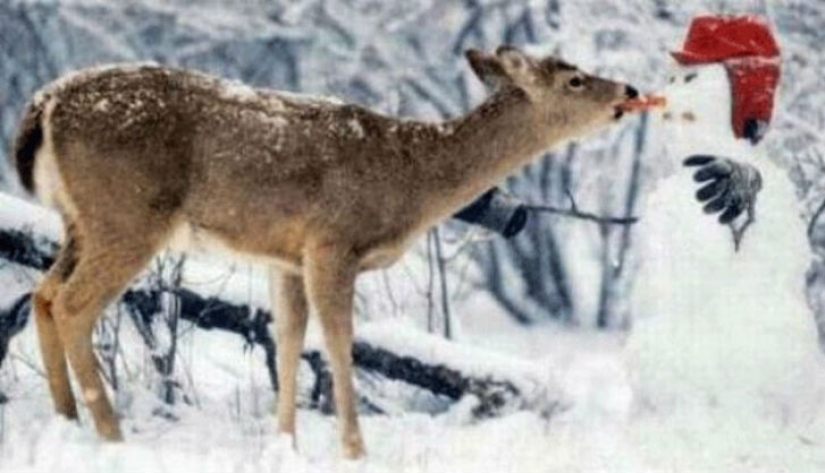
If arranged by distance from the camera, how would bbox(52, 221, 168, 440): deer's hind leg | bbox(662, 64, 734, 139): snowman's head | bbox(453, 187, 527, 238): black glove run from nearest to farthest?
bbox(52, 221, 168, 440): deer's hind leg < bbox(662, 64, 734, 139): snowman's head < bbox(453, 187, 527, 238): black glove

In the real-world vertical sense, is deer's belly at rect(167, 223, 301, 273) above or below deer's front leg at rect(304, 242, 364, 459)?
above

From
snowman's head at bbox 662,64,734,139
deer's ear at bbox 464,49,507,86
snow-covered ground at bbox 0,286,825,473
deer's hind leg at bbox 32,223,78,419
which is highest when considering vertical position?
deer's ear at bbox 464,49,507,86

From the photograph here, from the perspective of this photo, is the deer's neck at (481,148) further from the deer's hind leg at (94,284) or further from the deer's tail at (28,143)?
the deer's tail at (28,143)

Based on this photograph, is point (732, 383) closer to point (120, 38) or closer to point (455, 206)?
point (455, 206)

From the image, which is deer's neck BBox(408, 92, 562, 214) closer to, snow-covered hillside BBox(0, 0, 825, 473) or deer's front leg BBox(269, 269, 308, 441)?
deer's front leg BBox(269, 269, 308, 441)

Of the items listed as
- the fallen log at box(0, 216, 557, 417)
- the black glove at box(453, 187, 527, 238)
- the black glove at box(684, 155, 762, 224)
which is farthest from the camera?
the black glove at box(453, 187, 527, 238)

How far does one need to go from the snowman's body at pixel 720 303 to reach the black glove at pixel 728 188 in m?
0.03

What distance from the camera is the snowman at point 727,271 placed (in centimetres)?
645

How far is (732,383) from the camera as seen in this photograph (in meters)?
6.42

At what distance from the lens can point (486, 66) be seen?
6.57 metres

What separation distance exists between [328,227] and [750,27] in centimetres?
Result: 162

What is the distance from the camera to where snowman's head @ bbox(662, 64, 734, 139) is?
6680mm

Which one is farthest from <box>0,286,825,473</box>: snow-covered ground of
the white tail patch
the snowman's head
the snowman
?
the snowman's head

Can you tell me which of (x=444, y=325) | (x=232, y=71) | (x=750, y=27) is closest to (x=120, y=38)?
(x=232, y=71)
